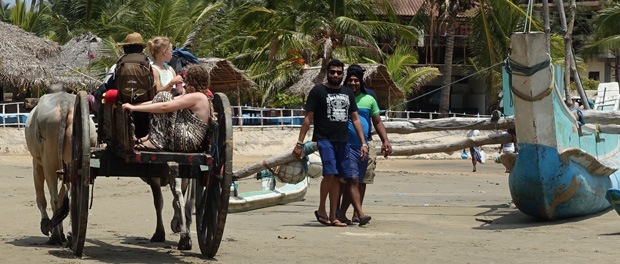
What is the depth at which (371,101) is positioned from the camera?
1137 cm

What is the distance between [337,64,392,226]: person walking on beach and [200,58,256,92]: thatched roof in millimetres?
19194

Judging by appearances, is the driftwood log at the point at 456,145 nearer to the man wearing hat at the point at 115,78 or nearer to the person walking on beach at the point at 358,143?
the person walking on beach at the point at 358,143

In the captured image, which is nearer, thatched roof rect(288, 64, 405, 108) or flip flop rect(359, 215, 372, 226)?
flip flop rect(359, 215, 372, 226)

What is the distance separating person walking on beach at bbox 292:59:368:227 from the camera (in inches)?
417

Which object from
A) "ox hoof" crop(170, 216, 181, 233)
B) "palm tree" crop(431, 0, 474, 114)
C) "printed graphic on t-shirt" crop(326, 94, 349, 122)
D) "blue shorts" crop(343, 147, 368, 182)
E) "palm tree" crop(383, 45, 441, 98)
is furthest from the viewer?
"palm tree" crop(383, 45, 441, 98)

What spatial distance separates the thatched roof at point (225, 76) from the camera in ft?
101

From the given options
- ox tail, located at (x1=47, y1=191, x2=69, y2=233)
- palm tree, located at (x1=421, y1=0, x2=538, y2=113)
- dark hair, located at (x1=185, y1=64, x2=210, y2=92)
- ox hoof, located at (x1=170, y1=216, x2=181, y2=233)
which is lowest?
ox hoof, located at (x1=170, y1=216, x2=181, y2=233)

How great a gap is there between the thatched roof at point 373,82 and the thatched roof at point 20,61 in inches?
301

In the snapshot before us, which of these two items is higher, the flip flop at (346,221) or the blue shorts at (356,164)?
the blue shorts at (356,164)

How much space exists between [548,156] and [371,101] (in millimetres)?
1958

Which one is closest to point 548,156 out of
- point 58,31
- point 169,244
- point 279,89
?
point 169,244

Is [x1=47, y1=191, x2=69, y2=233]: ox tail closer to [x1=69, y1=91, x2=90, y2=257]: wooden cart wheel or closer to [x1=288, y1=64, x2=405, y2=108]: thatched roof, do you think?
[x1=69, y1=91, x2=90, y2=257]: wooden cart wheel

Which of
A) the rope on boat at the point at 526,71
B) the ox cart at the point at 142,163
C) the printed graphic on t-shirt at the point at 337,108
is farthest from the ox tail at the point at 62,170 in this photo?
the rope on boat at the point at 526,71

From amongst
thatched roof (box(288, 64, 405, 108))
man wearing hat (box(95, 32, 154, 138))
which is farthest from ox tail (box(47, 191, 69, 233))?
thatched roof (box(288, 64, 405, 108))
